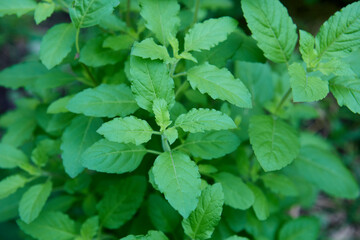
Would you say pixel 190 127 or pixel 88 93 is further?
pixel 88 93

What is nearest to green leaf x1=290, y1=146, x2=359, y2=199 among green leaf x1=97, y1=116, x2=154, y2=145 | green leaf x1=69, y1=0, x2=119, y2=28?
green leaf x1=97, y1=116, x2=154, y2=145

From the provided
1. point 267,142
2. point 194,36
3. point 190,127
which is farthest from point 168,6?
point 267,142

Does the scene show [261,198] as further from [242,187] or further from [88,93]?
[88,93]

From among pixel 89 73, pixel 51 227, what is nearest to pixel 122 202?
Answer: pixel 51 227

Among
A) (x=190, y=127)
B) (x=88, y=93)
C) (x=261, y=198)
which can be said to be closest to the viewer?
(x=190, y=127)

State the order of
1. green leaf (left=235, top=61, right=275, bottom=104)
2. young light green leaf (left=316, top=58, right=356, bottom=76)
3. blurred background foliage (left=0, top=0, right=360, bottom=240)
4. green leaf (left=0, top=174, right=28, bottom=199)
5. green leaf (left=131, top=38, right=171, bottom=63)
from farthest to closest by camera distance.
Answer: blurred background foliage (left=0, top=0, right=360, bottom=240)
green leaf (left=235, top=61, right=275, bottom=104)
green leaf (left=0, top=174, right=28, bottom=199)
young light green leaf (left=316, top=58, right=356, bottom=76)
green leaf (left=131, top=38, right=171, bottom=63)

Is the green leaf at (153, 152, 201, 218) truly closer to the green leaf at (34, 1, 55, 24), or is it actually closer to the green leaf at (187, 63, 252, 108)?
the green leaf at (187, 63, 252, 108)

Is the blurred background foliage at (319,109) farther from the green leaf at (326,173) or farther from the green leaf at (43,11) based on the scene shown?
the green leaf at (326,173)

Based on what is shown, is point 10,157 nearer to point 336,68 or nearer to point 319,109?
point 336,68
